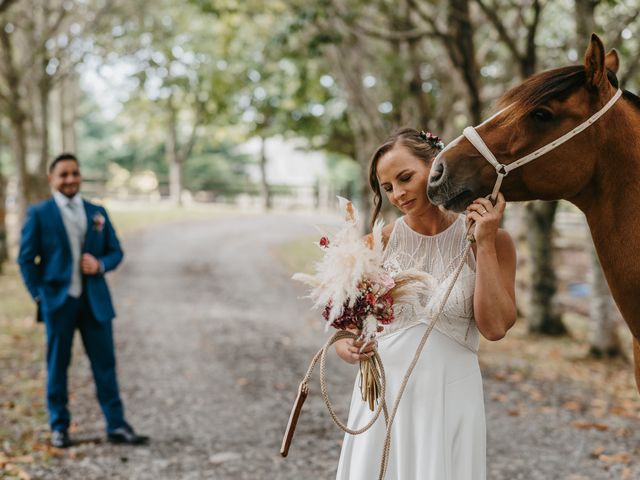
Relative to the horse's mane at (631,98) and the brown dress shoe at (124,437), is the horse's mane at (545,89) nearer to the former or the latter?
the horse's mane at (631,98)

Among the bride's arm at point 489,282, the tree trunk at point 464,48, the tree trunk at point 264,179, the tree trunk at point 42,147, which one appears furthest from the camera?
the tree trunk at point 264,179

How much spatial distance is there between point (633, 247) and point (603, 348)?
6814 mm

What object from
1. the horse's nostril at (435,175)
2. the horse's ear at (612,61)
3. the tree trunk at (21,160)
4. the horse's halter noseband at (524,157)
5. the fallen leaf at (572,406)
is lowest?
the fallen leaf at (572,406)

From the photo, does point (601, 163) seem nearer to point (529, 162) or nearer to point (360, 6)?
point (529, 162)

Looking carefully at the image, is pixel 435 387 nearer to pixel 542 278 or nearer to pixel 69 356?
pixel 69 356

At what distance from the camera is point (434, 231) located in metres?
2.52

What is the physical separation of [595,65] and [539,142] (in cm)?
32

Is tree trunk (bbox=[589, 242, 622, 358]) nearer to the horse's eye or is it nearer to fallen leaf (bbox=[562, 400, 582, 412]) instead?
fallen leaf (bbox=[562, 400, 582, 412])

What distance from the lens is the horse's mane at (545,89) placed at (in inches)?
91.4

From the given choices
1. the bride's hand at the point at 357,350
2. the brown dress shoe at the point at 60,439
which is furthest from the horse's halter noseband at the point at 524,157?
the brown dress shoe at the point at 60,439

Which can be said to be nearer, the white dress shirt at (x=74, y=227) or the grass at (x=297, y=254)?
the white dress shirt at (x=74, y=227)

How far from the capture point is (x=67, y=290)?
5.09m

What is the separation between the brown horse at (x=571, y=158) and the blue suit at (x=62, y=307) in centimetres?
370

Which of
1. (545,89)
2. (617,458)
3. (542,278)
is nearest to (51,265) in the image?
(545,89)
